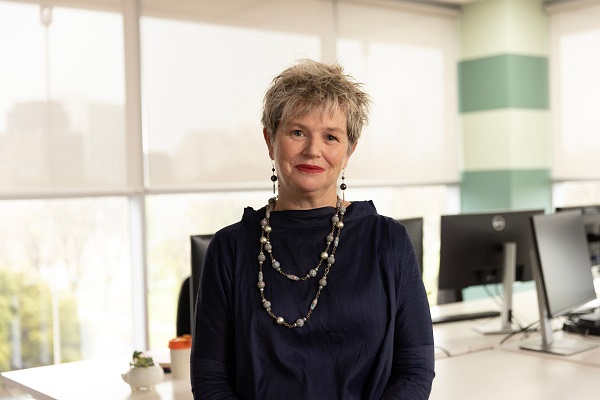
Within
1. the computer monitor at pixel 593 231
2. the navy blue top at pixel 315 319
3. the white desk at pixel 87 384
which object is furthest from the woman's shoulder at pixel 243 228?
the computer monitor at pixel 593 231

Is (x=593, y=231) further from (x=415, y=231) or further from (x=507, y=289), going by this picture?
(x=415, y=231)

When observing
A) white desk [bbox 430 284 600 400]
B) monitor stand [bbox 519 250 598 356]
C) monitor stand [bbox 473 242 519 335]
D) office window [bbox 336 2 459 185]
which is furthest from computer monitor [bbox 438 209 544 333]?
office window [bbox 336 2 459 185]

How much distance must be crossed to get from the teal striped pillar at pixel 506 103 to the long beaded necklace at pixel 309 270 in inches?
181

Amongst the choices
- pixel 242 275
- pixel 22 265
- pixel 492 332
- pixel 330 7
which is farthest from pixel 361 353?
pixel 330 7

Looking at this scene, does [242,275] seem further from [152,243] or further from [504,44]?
[504,44]

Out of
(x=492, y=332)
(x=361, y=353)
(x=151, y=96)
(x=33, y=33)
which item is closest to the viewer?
(x=361, y=353)

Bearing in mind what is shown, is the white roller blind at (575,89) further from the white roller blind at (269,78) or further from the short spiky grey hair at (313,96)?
the short spiky grey hair at (313,96)

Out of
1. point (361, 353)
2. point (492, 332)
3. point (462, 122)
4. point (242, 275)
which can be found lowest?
point (492, 332)

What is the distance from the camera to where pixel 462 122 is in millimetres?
6660

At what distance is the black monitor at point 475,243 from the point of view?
3.53 meters

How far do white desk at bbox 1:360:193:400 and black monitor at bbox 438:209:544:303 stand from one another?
1.30 meters

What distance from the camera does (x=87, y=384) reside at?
2.78 meters

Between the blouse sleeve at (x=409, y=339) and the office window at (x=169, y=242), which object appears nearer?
the blouse sleeve at (x=409, y=339)

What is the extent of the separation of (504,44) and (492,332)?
334 centimetres
